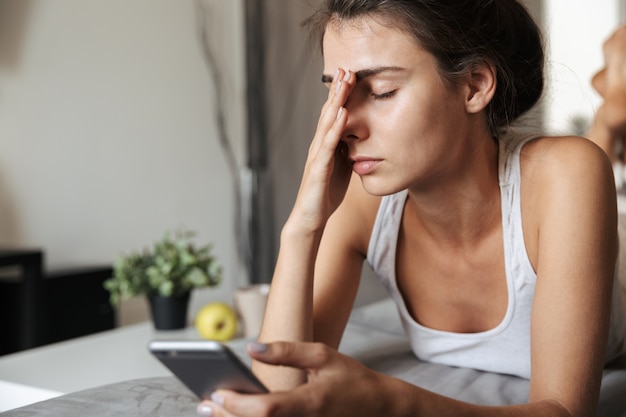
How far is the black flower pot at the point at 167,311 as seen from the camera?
200cm

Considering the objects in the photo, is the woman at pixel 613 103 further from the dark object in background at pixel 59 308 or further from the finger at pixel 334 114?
the dark object in background at pixel 59 308

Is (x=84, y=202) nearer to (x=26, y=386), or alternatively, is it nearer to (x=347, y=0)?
(x=26, y=386)

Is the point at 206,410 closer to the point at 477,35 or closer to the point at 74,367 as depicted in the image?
the point at 477,35

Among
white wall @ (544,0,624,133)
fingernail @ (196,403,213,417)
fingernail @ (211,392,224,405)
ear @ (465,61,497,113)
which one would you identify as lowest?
fingernail @ (196,403,213,417)

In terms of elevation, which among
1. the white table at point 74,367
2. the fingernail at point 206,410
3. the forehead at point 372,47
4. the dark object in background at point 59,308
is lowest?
the dark object in background at point 59,308

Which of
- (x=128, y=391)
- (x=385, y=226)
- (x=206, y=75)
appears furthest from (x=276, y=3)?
(x=128, y=391)

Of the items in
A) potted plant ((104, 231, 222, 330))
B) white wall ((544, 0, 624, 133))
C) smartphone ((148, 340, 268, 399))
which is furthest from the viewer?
white wall ((544, 0, 624, 133))

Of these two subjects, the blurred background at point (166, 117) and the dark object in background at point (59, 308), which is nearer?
the dark object in background at point (59, 308)

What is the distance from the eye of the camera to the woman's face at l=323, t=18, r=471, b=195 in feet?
3.64

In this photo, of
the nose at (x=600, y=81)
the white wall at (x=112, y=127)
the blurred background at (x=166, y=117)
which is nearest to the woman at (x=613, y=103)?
the nose at (x=600, y=81)

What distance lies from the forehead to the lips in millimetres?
133

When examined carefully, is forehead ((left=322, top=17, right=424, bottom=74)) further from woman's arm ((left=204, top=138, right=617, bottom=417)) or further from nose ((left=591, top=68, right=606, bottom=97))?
nose ((left=591, top=68, right=606, bottom=97))

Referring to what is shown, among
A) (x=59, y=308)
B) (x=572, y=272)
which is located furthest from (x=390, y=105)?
(x=59, y=308)

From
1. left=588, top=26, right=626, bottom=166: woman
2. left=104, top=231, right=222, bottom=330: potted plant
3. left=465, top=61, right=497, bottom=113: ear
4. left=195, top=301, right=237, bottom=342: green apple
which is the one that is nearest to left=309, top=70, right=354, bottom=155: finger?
left=465, top=61, right=497, bottom=113: ear
